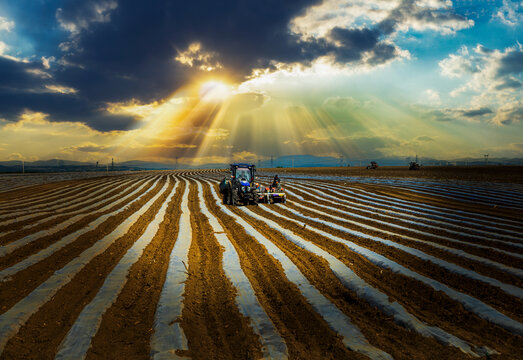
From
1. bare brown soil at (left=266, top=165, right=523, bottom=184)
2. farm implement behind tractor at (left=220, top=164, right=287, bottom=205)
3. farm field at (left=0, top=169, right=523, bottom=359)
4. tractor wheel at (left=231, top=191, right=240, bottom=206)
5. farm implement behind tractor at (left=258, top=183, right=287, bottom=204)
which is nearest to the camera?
farm field at (left=0, top=169, right=523, bottom=359)

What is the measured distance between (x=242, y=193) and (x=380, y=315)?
35.9 feet

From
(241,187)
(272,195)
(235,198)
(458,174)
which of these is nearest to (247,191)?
(241,187)

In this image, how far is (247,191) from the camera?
14625 mm

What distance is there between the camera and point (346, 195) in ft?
58.3

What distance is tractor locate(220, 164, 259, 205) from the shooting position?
571 inches

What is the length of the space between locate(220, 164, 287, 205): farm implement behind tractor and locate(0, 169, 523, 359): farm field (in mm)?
4547

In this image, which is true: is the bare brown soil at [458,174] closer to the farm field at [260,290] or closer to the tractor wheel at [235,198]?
the farm field at [260,290]

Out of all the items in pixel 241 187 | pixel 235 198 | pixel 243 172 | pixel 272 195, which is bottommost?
pixel 235 198

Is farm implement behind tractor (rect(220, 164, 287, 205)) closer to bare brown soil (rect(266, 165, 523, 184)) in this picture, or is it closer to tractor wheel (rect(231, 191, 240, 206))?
tractor wheel (rect(231, 191, 240, 206))

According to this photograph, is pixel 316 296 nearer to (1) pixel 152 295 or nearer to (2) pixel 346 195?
(1) pixel 152 295

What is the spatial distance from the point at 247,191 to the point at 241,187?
370 mm

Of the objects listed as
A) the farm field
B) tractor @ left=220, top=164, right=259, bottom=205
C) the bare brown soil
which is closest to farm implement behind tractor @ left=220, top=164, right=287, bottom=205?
tractor @ left=220, top=164, right=259, bottom=205

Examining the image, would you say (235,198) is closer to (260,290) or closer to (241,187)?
(241,187)

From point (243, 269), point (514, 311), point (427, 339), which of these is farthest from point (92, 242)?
point (514, 311)
